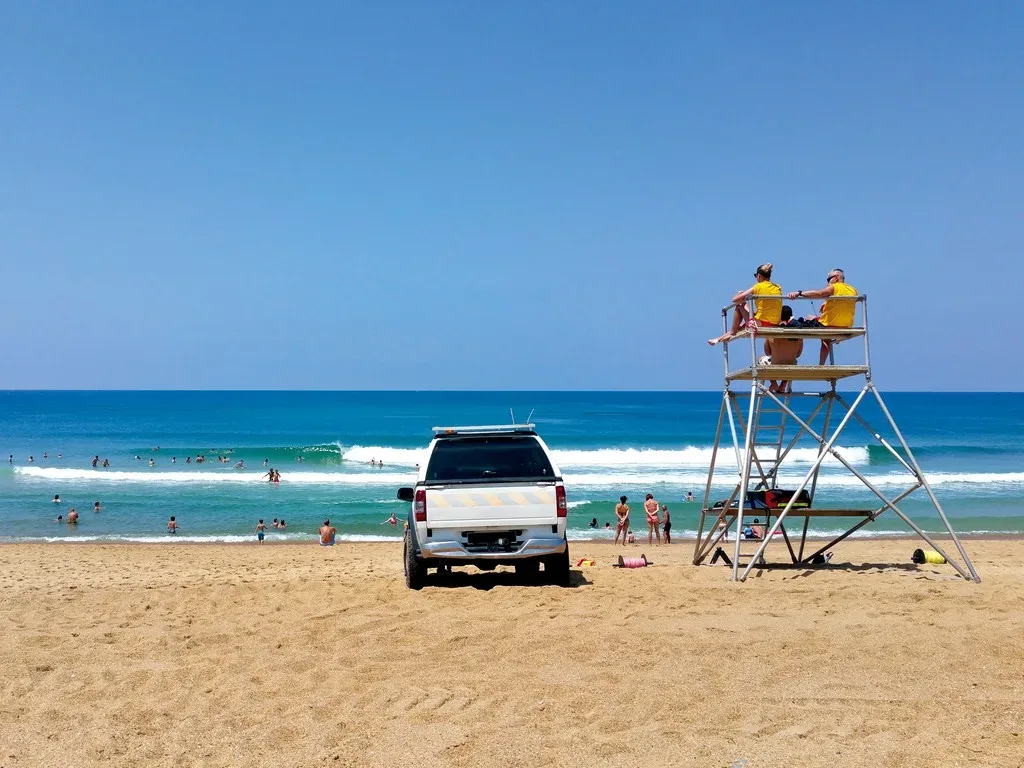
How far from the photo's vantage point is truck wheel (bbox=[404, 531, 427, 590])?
9.74 m

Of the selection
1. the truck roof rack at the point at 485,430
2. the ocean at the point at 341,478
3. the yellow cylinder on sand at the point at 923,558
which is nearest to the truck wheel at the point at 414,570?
the ocean at the point at 341,478

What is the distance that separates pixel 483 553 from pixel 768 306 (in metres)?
4.52

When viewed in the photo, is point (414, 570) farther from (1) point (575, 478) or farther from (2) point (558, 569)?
(1) point (575, 478)

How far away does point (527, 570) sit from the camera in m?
10.9

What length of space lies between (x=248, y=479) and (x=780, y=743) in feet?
122

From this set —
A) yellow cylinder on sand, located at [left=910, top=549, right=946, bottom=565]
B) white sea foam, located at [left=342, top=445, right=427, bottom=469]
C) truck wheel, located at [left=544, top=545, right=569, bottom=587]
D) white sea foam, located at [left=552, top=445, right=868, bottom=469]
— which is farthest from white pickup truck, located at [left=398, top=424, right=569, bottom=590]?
white sea foam, located at [left=342, top=445, right=427, bottom=469]

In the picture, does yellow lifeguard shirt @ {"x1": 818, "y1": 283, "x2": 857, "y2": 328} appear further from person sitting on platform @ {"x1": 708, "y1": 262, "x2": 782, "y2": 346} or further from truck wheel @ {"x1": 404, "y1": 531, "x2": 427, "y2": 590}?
truck wheel @ {"x1": 404, "y1": 531, "x2": 427, "y2": 590}

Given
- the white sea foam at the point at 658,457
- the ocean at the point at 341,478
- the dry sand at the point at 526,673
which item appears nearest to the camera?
the dry sand at the point at 526,673

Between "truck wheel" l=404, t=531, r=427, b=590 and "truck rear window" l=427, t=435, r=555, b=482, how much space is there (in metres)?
0.92

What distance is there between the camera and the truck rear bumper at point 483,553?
9.48 m

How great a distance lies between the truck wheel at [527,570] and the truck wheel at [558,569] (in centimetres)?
47

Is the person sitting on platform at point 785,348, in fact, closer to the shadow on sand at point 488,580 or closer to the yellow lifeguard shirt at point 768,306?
the yellow lifeguard shirt at point 768,306

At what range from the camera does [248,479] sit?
129 feet

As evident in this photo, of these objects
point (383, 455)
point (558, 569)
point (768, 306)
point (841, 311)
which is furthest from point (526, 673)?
point (383, 455)
